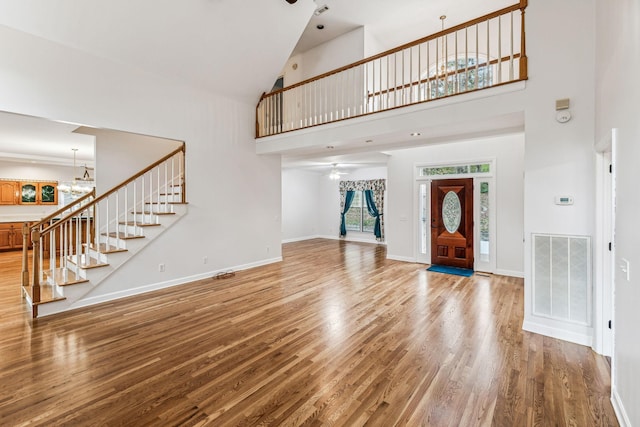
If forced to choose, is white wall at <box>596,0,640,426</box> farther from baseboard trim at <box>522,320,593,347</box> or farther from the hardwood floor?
baseboard trim at <box>522,320,593,347</box>

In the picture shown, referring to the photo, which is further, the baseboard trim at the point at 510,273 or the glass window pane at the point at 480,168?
the glass window pane at the point at 480,168

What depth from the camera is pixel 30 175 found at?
335 inches

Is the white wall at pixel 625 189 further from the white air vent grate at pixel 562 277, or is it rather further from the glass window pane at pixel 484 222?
the glass window pane at pixel 484 222

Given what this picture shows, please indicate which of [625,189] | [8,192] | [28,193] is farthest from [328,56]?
[8,192]

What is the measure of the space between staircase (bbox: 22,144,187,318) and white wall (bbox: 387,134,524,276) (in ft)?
15.9

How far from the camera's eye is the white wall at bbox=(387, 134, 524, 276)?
5.51 metres

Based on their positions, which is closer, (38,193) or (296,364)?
(296,364)

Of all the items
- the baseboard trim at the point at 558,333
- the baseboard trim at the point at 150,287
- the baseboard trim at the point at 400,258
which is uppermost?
the baseboard trim at the point at 400,258

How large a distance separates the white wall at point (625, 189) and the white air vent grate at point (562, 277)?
985mm

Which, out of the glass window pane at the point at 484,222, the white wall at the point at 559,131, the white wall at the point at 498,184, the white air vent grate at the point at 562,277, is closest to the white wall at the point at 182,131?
the white wall at the point at 498,184

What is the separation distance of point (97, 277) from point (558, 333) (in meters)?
5.81

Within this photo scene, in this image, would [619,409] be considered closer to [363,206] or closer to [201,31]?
[201,31]

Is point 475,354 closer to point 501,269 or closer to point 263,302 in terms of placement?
point 263,302

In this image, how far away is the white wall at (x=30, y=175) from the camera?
8172 mm
